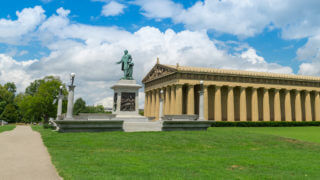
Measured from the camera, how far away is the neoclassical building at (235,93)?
172 feet

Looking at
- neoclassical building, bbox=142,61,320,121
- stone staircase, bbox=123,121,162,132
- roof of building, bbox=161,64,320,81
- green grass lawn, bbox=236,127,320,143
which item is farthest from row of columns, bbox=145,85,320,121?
stone staircase, bbox=123,121,162,132

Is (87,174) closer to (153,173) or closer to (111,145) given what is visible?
(153,173)

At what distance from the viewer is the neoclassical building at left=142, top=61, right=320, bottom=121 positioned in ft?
172

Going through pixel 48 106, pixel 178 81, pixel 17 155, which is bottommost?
pixel 17 155

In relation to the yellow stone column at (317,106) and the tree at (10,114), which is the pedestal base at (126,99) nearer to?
the yellow stone column at (317,106)

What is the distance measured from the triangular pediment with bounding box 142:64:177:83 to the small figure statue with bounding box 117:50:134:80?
24.5 meters

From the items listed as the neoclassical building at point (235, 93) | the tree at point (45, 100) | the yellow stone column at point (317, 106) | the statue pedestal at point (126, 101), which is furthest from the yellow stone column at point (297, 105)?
the tree at point (45, 100)

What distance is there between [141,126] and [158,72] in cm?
3685

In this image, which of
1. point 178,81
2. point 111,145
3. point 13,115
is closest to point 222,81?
point 178,81

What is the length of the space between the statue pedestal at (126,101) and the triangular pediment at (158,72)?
87.4ft

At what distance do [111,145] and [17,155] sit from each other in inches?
189

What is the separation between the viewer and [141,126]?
957 inches

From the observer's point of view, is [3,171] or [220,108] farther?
[220,108]

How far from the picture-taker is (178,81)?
50.9 metres
